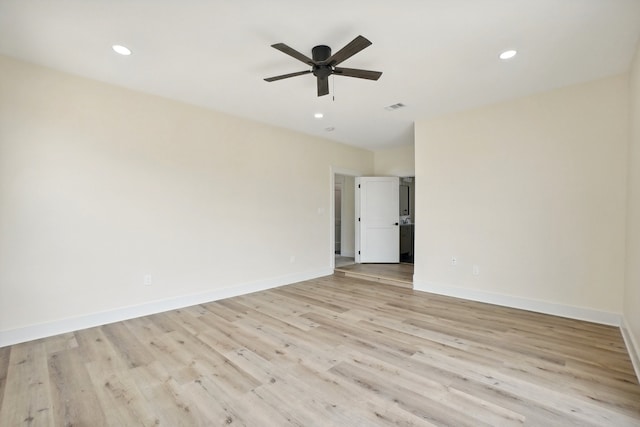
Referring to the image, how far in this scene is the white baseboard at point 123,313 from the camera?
2.71 meters

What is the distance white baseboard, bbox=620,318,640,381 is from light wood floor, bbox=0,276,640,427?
62 millimetres

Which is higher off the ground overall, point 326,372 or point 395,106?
point 395,106

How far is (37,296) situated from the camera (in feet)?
9.14

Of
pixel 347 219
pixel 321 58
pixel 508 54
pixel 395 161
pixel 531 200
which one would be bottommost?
pixel 347 219

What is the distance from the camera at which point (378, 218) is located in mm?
6250

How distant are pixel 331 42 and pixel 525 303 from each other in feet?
12.4

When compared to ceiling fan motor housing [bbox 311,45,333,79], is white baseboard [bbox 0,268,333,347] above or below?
below

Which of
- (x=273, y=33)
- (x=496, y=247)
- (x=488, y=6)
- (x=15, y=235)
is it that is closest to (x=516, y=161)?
(x=496, y=247)

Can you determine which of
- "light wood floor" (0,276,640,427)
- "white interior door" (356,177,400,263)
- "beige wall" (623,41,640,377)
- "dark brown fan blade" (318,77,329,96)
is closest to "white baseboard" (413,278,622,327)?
"light wood floor" (0,276,640,427)

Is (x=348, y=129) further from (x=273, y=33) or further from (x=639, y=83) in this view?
(x=639, y=83)

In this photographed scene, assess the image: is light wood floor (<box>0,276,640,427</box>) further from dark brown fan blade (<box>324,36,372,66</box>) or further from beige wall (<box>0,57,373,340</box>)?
dark brown fan blade (<box>324,36,372,66</box>)

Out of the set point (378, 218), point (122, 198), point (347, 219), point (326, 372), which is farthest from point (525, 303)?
point (122, 198)

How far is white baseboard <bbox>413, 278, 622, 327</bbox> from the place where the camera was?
10.1 ft

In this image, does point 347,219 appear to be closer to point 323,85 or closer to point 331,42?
point 323,85
